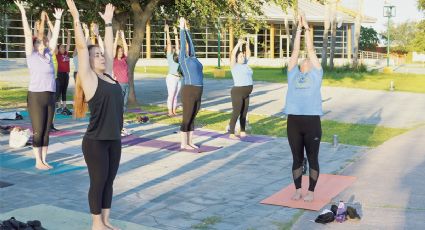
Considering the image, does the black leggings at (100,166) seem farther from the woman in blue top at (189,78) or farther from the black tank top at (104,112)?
the woman in blue top at (189,78)

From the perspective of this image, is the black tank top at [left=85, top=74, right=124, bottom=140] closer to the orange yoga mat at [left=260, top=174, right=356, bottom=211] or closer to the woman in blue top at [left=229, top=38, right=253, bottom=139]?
the orange yoga mat at [left=260, top=174, right=356, bottom=211]

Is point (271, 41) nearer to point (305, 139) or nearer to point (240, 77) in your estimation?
point (240, 77)

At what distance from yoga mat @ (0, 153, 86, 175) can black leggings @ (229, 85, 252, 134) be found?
3.86 m

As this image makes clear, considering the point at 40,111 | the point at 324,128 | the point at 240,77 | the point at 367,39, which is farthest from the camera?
the point at 367,39

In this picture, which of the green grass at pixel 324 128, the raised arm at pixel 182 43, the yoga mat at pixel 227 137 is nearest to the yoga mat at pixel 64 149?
A: the raised arm at pixel 182 43

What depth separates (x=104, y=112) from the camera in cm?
498

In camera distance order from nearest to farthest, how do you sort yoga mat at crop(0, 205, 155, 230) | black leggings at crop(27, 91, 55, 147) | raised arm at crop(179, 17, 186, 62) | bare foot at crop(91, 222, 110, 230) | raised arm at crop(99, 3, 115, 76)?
bare foot at crop(91, 222, 110, 230) < raised arm at crop(99, 3, 115, 76) < yoga mat at crop(0, 205, 155, 230) < black leggings at crop(27, 91, 55, 147) < raised arm at crop(179, 17, 186, 62)

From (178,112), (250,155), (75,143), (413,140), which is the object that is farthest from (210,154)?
(178,112)

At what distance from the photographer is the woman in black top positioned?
488 cm

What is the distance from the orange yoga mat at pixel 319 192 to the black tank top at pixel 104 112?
2.42m

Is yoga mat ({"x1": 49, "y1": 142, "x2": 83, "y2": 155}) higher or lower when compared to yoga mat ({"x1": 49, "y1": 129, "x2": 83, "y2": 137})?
lower

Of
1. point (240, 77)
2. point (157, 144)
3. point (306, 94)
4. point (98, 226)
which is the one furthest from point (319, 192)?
point (240, 77)

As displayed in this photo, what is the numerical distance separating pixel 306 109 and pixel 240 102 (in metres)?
4.73

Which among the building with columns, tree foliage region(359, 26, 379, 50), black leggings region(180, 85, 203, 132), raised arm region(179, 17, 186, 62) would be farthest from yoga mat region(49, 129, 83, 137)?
tree foliage region(359, 26, 379, 50)
